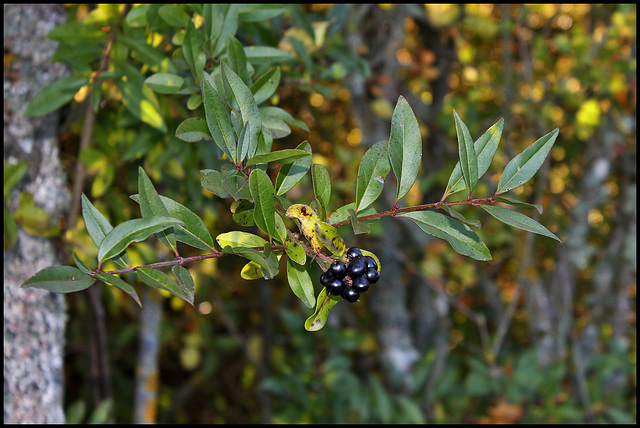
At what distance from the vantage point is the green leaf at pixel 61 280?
0.64 metres

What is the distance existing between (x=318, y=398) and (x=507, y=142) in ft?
4.22

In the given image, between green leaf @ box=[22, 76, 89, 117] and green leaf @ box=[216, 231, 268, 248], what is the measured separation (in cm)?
56

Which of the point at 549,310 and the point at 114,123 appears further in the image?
the point at 549,310

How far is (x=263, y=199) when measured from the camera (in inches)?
24.8

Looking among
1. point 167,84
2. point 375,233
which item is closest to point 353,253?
point 167,84

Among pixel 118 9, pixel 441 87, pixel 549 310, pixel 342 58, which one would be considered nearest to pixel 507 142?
pixel 441 87

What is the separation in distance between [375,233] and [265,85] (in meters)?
1.22

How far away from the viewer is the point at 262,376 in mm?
2342

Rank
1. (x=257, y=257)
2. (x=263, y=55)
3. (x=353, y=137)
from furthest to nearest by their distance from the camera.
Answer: (x=353, y=137)
(x=263, y=55)
(x=257, y=257)

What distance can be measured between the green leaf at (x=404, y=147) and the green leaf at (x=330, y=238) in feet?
0.32

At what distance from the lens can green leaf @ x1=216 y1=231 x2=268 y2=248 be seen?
2.16 ft

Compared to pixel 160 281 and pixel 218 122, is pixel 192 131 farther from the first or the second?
pixel 160 281

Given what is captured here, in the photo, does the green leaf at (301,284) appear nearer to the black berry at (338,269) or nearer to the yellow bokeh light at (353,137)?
the black berry at (338,269)

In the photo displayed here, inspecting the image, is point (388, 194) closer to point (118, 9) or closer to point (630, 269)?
point (630, 269)
